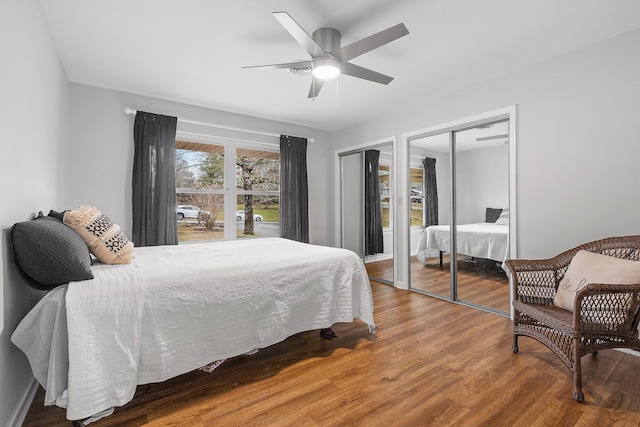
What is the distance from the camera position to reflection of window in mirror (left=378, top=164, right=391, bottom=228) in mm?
4355

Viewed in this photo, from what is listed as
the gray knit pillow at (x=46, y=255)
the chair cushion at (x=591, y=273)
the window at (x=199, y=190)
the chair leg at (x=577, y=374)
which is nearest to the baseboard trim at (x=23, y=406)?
the gray knit pillow at (x=46, y=255)

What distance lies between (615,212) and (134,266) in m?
3.61

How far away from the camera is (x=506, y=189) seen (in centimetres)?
307

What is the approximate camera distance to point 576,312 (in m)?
1.76

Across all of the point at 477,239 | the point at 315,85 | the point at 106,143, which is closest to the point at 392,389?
the point at 477,239

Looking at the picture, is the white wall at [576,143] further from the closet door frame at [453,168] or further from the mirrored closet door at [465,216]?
the mirrored closet door at [465,216]

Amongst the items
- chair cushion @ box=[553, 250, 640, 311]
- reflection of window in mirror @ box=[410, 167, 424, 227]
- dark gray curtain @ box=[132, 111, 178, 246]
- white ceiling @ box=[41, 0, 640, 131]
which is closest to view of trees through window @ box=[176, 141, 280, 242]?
dark gray curtain @ box=[132, 111, 178, 246]

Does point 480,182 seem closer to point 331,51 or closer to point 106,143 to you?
point 331,51

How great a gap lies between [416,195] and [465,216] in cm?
68

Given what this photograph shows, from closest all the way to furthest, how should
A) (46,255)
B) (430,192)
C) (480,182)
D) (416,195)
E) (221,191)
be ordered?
1. (46,255)
2. (480,182)
3. (430,192)
4. (416,195)
5. (221,191)

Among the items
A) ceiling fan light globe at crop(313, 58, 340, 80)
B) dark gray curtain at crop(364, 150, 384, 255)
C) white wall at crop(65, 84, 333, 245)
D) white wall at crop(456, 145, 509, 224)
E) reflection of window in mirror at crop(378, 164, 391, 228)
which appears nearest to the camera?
ceiling fan light globe at crop(313, 58, 340, 80)

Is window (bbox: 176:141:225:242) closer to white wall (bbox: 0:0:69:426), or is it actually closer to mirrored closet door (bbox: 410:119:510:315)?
white wall (bbox: 0:0:69:426)

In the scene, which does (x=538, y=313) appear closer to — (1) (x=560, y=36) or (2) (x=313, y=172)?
(1) (x=560, y=36)

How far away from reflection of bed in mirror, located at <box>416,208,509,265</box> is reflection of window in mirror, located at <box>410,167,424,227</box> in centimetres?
17
